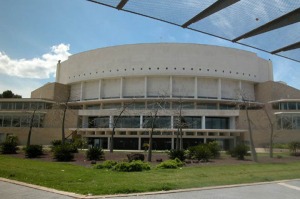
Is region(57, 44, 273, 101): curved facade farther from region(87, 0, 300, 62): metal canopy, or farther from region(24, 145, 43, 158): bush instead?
region(87, 0, 300, 62): metal canopy

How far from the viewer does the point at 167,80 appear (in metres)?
69.6

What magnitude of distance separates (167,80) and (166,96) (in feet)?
33.6

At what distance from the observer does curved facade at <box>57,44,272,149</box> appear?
6133 centimetres

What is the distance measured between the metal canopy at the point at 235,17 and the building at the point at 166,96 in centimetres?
5099

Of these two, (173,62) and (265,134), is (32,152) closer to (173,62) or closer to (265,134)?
(265,134)

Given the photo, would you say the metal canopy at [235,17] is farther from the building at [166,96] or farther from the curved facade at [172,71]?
the curved facade at [172,71]

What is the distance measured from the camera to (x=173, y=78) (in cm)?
6938

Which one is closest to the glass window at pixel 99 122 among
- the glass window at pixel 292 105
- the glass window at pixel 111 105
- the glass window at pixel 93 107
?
the glass window at pixel 111 105

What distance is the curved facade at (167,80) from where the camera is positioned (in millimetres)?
61325

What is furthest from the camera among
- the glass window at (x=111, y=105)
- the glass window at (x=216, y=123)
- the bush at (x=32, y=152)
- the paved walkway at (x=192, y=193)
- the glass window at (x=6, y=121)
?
the glass window at (x=111, y=105)

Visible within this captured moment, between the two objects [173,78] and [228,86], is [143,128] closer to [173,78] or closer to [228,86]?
[173,78]

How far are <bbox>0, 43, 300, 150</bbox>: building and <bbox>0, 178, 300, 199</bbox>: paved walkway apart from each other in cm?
4490

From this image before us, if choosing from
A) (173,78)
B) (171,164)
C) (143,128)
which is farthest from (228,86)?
(171,164)

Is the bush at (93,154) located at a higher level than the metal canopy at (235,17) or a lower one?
lower
